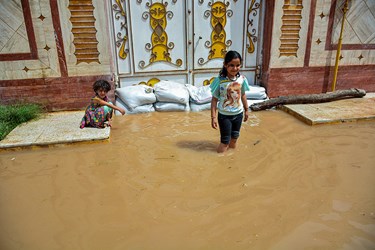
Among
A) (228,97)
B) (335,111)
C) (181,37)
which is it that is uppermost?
(181,37)

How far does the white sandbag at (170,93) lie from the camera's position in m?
5.09

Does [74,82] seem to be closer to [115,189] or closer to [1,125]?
[1,125]

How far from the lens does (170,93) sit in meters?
5.09

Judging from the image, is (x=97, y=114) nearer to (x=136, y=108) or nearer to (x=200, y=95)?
(x=136, y=108)

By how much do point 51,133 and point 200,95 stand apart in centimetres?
260

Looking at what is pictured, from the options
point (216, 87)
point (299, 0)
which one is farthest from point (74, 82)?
point (299, 0)

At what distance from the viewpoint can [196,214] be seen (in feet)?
7.77

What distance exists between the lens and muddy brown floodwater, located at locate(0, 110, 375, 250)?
2.11m

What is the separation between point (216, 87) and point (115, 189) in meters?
1.56

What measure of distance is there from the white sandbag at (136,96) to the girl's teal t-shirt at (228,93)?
2.06 meters

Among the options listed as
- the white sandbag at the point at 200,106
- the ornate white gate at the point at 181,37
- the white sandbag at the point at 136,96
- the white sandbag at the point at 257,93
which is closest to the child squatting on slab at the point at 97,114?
the white sandbag at the point at 136,96

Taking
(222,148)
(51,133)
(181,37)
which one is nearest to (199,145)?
(222,148)

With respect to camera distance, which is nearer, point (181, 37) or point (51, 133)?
point (51, 133)

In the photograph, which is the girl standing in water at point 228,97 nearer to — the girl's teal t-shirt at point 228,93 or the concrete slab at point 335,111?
the girl's teal t-shirt at point 228,93
